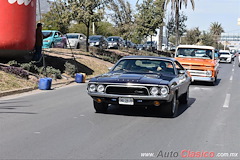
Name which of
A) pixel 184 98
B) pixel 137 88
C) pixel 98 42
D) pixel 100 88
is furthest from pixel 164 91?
pixel 98 42

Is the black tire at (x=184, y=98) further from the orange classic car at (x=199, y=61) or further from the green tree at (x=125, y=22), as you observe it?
the green tree at (x=125, y=22)

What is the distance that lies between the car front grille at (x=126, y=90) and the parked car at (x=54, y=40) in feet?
62.1

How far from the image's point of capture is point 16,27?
17.6 m

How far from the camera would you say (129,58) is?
11078 millimetres

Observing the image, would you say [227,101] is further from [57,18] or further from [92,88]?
[57,18]

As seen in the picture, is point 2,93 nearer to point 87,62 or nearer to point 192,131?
point 192,131

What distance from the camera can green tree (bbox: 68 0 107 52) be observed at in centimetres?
2715

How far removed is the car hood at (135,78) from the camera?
30.4ft

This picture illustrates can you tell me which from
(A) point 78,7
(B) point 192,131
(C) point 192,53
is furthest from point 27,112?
(A) point 78,7

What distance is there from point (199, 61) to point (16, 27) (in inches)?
326

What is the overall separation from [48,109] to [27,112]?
0.74 m

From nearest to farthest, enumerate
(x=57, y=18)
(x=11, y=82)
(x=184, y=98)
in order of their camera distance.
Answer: (x=184, y=98)
(x=11, y=82)
(x=57, y=18)

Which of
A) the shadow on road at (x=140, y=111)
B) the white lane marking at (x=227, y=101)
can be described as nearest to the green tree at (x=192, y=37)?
the white lane marking at (x=227, y=101)

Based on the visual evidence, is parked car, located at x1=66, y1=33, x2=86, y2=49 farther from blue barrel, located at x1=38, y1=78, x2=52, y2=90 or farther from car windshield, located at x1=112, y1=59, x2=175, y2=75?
car windshield, located at x1=112, y1=59, x2=175, y2=75
